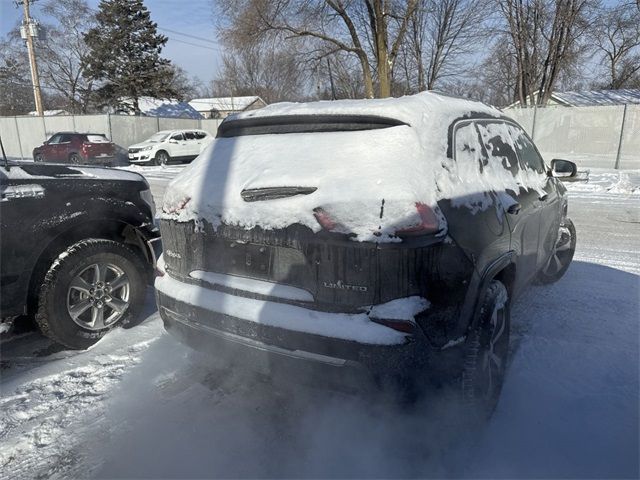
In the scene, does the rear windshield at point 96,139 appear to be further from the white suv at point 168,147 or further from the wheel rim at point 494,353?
the wheel rim at point 494,353

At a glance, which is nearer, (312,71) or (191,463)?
(191,463)

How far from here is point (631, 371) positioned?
313 centimetres

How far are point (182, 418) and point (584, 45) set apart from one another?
111 ft

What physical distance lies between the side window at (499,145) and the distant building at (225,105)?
47.5 metres

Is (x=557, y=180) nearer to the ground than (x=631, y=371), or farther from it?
farther from it

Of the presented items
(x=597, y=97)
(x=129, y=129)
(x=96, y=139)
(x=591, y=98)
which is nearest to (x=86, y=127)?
(x=129, y=129)

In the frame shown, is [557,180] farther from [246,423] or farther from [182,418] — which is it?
[182,418]

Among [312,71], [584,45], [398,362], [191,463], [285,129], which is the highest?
[584,45]

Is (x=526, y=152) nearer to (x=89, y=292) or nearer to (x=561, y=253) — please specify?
(x=561, y=253)

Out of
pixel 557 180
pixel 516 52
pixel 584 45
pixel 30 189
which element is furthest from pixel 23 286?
pixel 584 45

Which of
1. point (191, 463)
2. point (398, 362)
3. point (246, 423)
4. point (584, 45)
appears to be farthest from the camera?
point (584, 45)

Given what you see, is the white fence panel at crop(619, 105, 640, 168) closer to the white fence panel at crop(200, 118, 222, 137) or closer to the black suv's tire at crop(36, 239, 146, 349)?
the black suv's tire at crop(36, 239, 146, 349)

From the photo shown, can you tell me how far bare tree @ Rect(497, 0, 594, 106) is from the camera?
26234mm

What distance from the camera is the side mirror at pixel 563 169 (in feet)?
15.4
